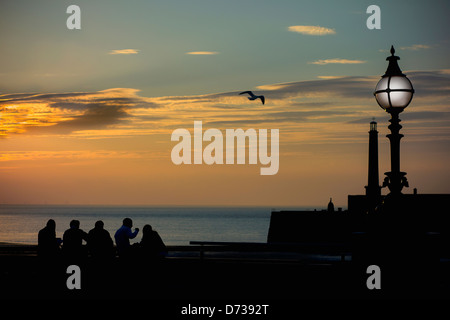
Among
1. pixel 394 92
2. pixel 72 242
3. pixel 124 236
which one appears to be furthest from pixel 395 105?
pixel 72 242

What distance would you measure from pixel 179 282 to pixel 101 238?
7.98ft

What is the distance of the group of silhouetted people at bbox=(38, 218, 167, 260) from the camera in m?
17.4

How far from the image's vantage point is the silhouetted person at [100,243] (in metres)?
17.5

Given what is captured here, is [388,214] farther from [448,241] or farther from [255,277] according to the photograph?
[448,241]

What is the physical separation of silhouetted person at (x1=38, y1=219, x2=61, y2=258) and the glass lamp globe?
30.2 feet

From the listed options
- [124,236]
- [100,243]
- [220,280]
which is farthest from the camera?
[220,280]

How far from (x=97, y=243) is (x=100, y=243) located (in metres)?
0.09

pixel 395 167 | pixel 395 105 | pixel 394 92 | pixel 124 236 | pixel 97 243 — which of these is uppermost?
pixel 394 92

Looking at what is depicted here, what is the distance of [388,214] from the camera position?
12.0m

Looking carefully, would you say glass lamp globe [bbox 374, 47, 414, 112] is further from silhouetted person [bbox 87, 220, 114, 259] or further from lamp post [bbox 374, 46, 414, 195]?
silhouetted person [bbox 87, 220, 114, 259]

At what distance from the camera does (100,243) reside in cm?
1753

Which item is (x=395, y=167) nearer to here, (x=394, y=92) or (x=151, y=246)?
(x=394, y=92)

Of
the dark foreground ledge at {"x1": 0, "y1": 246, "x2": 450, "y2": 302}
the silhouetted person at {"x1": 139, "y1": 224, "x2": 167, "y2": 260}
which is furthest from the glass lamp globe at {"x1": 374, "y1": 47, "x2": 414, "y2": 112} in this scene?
the silhouetted person at {"x1": 139, "y1": 224, "x2": 167, "y2": 260}
